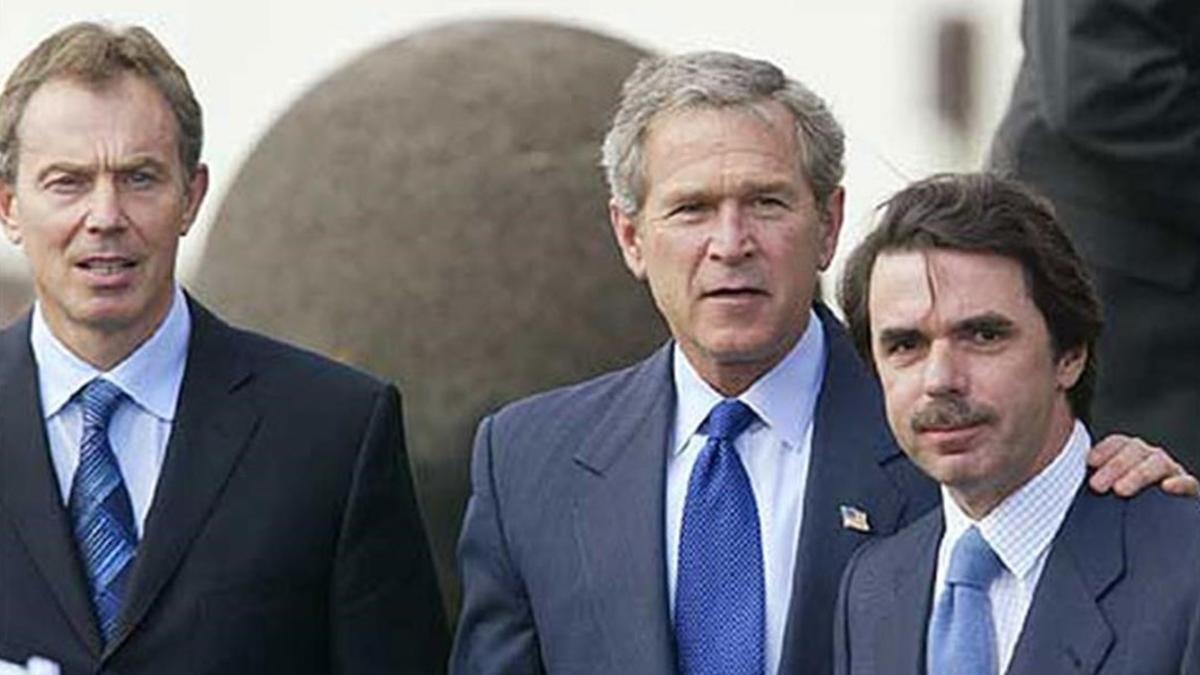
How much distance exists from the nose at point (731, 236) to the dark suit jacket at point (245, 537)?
77 centimetres

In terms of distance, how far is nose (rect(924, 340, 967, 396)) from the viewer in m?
7.48

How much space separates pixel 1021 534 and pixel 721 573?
0.74 meters

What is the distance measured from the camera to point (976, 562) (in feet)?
24.9

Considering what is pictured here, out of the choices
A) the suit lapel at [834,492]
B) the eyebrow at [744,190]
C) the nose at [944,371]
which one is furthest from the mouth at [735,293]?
the nose at [944,371]

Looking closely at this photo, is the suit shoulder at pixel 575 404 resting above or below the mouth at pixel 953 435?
below

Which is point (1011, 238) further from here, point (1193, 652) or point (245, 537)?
point (245, 537)

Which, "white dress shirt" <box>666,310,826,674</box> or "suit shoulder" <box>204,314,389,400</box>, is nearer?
"white dress shirt" <box>666,310,826,674</box>

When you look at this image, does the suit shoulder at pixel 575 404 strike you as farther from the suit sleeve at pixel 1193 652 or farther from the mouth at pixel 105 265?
the suit sleeve at pixel 1193 652

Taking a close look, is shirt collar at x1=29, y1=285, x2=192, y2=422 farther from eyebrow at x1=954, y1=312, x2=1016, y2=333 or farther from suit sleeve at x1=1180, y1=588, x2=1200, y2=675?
suit sleeve at x1=1180, y1=588, x2=1200, y2=675

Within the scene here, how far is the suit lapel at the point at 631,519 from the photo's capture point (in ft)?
26.7

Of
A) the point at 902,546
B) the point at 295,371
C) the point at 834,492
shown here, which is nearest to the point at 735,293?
the point at 834,492

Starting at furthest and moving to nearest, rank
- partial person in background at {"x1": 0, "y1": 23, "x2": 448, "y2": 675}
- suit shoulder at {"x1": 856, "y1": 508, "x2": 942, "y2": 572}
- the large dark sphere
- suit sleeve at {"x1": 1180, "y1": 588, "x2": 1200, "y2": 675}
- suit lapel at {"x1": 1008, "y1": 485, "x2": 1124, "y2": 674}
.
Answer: the large dark sphere, partial person in background at {"x1": 0, "y1": 23, "x2": 448, "y2": 675}, suit shoulder at {"x1": 856, "y1": 508, "x2": 942, "y2": 572}, suit lapel at {"x1": 1008, "y1": 485, "x2": 1124, "y2": 674}, suit sleeve at {"x1": 1180, "y1": 588, "x2": 1200, "y2": 675}

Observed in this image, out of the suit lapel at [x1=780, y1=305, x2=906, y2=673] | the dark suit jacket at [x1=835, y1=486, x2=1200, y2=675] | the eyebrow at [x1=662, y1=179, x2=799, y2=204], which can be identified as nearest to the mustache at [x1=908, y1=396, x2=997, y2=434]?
the dark suit jacket at [x1=835, y1=486, x2=1200, y2=675]

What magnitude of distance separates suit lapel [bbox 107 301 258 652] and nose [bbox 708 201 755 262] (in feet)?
3.08
